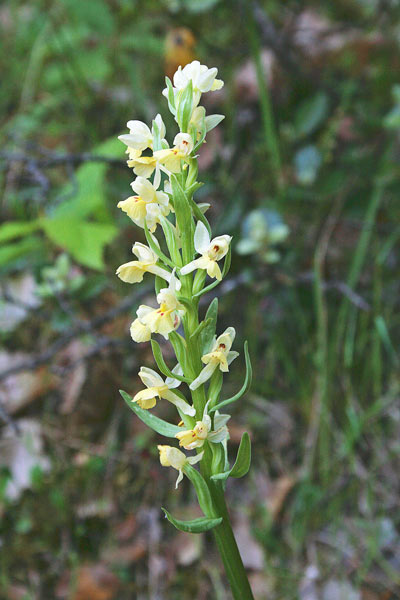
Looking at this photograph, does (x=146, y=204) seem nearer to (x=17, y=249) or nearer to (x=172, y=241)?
(x=172, y=241)

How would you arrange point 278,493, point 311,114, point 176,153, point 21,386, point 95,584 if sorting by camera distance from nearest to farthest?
1. point 176,153
2. point 95,584
3. point 278,493
4. point 21,386
5. point 311,114

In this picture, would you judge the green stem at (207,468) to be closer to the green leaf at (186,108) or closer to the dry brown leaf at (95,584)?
the green leaf at (186,108)

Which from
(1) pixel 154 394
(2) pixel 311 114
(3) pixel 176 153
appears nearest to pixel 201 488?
(1) pixel 154 394

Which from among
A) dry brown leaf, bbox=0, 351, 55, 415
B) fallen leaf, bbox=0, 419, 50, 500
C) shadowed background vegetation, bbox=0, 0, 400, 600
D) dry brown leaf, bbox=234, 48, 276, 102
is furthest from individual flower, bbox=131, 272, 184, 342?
dry brown leaf, bbox=234, 48, 276, 102

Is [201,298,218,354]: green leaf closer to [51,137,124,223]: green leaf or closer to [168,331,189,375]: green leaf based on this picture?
[168,331,189,375]: green leaf

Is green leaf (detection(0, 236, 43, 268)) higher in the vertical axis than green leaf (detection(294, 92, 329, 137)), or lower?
lower

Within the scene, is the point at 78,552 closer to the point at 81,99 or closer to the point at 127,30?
the point at 81,99
